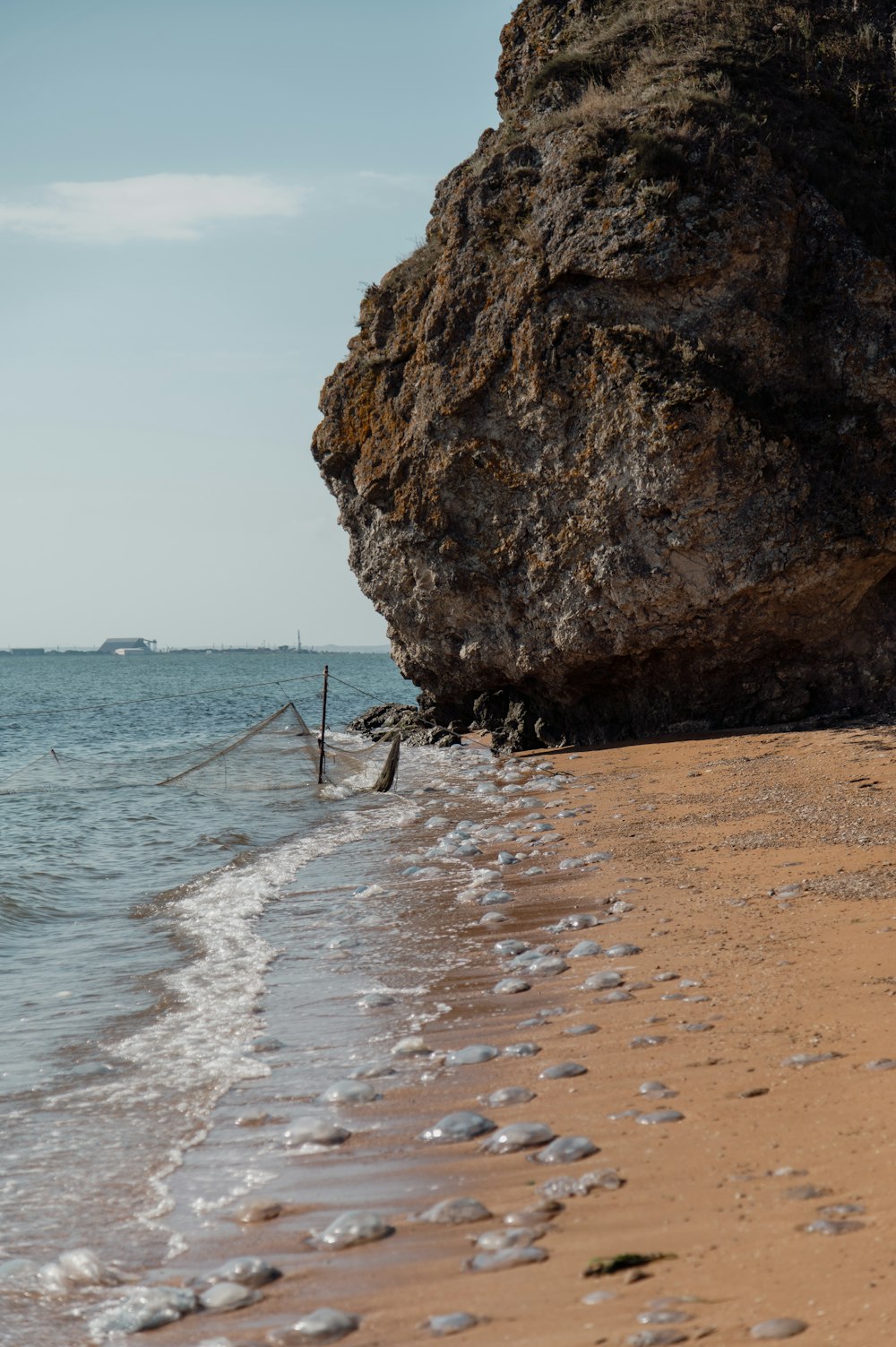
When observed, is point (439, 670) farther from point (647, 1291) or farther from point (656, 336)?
point (647, 1291)

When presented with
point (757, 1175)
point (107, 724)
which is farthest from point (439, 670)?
point (107, 724)

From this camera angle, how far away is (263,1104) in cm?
512

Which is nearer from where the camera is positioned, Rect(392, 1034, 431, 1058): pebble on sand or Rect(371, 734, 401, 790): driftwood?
Rect(392, 1034, 431, 1058): pebble on sand

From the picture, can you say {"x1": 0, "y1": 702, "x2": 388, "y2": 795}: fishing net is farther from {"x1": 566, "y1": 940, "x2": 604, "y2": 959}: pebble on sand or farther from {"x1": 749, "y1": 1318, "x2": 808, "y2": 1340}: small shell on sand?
{"x1": 749, "y1": 1318, "x2": 808, "y2": 1340}: small shell on sand

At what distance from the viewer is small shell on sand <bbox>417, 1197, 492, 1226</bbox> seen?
145 inches

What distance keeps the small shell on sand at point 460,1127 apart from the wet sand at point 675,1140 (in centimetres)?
8

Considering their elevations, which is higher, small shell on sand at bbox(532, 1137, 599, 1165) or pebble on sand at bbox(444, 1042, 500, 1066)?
small shell on sand at bbox(532, 1137, 599, 1165)

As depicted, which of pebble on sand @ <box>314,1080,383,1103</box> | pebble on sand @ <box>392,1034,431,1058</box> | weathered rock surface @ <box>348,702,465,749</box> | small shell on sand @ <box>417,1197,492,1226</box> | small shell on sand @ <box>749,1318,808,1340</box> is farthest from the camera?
weathered rock surface @ <box>348,702,465,749</box>

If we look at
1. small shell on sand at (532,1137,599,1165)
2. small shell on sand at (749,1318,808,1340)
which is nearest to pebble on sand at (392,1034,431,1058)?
small shell on sand at (532,1137,599,1165)

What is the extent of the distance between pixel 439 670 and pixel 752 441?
7.26 meters

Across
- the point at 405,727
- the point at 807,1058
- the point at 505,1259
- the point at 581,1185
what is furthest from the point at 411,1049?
the point at 405,727

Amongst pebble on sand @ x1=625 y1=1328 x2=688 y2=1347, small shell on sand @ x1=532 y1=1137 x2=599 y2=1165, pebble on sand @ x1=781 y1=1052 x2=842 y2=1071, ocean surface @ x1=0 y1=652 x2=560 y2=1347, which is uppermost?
pebble on sand @ x1=781 y1=1052 x2=842 y2=1071

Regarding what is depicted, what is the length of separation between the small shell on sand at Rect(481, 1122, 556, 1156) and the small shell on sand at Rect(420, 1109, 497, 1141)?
0.11m

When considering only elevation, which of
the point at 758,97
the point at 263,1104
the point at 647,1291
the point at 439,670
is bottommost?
the point at 263,1104
